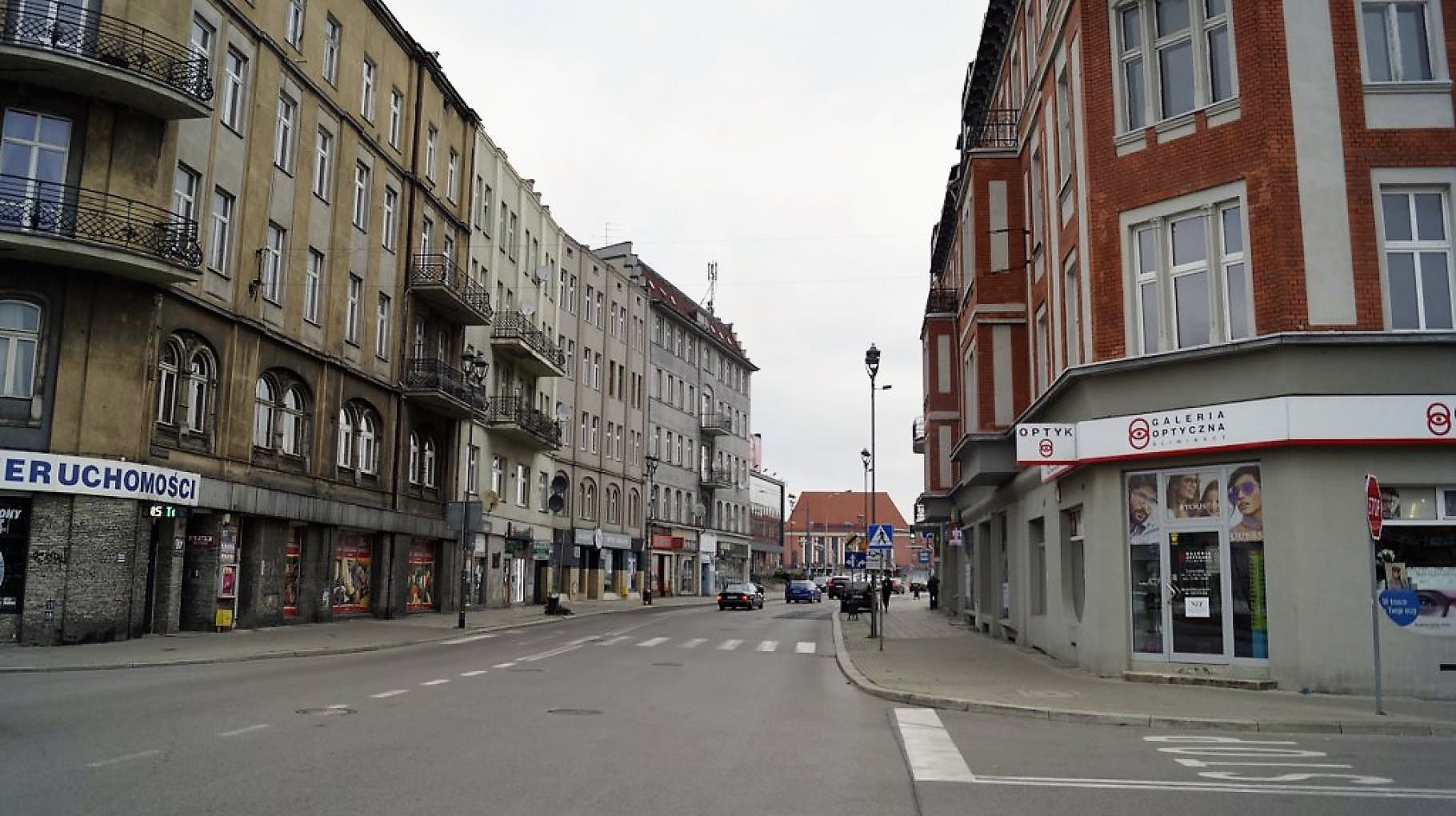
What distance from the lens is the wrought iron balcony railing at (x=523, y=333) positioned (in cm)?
4506

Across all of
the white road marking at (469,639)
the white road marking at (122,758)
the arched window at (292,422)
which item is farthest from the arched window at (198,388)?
the white road marking at (122,758)

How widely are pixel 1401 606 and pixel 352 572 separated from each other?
2830cm

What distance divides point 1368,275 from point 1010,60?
50.1 feet

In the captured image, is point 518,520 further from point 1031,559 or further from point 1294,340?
point 1294,340

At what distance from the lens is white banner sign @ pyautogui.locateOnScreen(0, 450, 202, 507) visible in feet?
66.8

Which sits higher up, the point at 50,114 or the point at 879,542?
the point at 50,114

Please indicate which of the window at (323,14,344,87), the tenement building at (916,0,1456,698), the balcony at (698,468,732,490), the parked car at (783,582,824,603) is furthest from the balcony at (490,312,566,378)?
the tenement building at (916,0,1456,698)

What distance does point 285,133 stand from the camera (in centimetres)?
2925

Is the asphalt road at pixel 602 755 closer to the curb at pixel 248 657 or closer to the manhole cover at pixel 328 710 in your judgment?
the manhole cover at pixel 328 710

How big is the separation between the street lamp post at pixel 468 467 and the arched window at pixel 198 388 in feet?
27.5

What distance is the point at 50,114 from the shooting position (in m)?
21.6

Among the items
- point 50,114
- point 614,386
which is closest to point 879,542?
point 50,114

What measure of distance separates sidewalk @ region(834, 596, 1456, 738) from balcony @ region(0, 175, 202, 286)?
15.6 m

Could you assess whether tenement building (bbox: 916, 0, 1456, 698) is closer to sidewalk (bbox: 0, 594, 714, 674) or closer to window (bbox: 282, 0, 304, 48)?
sidewalk (bbox: 0, 594, 714, 674)
